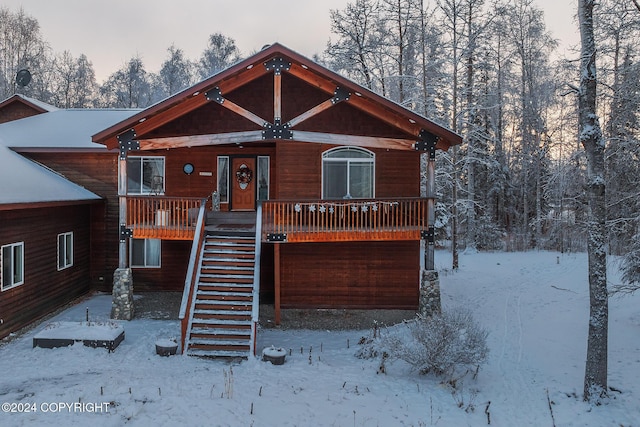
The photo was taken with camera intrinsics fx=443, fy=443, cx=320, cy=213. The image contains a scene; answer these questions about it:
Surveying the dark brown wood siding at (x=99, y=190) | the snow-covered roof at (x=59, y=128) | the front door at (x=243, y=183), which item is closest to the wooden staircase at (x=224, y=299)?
the front door at (x=243, y=183)

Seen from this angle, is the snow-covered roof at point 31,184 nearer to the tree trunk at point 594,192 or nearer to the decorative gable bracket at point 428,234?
the decorative gable bracket at point 428,234

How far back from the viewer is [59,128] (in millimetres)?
16641

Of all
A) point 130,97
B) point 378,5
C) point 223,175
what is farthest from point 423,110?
point 130,97

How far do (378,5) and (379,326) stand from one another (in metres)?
17.4

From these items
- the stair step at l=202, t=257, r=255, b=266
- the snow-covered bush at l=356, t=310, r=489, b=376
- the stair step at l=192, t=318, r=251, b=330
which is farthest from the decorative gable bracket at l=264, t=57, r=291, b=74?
the snow-covered bush at l=356, t=310, r=489, b=376

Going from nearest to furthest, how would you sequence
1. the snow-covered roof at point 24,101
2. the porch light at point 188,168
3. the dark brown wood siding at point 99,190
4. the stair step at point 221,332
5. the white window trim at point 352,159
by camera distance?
1. the stair step at point 221,332
2. the white window trim at point 352,159
3. the porch light at point 188,168
4. the dark brown wood siding at point 99,190
5. the snow-covered roof at point 24,101

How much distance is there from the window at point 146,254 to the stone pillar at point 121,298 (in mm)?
3431

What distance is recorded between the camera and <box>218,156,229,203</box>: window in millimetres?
15124

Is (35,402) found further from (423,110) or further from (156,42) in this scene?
(156,42)

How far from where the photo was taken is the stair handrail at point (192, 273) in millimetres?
9562

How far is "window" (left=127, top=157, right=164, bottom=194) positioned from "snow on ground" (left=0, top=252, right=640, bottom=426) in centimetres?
516
